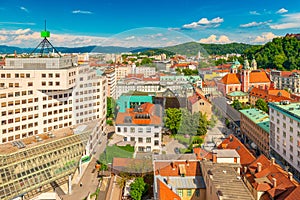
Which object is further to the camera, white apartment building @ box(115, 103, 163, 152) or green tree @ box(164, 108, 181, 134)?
white apartment building @ box(115, 103, 163, 152)

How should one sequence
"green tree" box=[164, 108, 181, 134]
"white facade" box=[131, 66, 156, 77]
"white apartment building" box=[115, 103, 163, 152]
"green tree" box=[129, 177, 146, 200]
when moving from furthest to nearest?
"green tree" box=[129, 177, 146, 200] → "white facade" box=[131, 66, 156, 77] → "white apartment building" box=[115, 103, 163, 152] → "green tree" box=[164, 108, 181, 134]

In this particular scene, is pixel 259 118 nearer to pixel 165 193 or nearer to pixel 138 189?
pixel 138 189

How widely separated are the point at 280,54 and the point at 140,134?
40.1 meters

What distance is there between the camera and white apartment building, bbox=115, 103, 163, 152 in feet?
14.7

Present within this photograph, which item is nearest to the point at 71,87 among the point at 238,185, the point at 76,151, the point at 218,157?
the point at 76,151

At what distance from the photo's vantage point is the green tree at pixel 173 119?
432 centimetres

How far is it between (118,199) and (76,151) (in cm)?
224

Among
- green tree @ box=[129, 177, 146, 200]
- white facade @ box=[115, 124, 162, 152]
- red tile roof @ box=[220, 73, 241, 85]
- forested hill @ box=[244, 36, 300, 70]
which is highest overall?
forested hill @ box=[244, 36, 300, 70]

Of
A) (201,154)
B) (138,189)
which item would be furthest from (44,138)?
(201,154)

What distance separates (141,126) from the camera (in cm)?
448

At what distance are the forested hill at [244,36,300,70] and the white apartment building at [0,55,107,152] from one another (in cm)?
3245

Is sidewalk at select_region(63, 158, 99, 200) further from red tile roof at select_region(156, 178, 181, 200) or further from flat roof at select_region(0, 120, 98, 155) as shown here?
red tile roof at select_region(156, 178, 181, 200)

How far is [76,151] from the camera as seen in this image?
9.62m

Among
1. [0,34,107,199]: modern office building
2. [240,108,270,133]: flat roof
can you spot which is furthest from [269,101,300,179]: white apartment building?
[0,34,107,199]: modern office building
